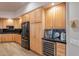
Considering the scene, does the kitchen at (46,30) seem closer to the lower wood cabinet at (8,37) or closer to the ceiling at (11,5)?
the ceiling at (11,5)

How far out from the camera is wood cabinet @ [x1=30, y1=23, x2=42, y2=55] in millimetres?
7068

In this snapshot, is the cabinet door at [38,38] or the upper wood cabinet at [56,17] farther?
the cabinet door at [38,38]

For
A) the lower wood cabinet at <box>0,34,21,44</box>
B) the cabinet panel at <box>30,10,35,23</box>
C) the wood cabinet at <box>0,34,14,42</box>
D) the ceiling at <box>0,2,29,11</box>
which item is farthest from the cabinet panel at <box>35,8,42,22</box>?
the wood cabinet at <box>0,34,14,42</box>

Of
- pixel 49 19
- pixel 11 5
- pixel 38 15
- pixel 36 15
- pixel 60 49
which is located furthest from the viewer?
pixel 11 5

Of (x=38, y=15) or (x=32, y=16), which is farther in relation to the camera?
(x=32, y=16)

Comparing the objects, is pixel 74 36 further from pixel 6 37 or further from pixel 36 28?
pixel 6 37

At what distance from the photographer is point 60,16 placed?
18.5ft

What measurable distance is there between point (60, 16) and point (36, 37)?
7.43 ft

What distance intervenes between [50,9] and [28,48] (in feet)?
10.5

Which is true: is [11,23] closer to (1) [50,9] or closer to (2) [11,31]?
(2) [11,31]

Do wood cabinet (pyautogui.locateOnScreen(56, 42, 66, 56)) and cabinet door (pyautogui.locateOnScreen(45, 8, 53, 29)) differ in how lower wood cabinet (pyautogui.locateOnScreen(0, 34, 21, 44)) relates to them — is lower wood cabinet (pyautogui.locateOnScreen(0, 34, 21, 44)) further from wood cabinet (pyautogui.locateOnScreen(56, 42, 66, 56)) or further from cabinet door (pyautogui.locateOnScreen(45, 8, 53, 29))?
wood cabinet (pyautogui.locateOnScreen(56, 42, 66, 56))

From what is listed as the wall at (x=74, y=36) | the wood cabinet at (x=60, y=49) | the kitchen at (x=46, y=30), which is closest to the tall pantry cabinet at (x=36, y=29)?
the kitchen at (x=46, y=30)

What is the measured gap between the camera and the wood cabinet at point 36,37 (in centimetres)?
707

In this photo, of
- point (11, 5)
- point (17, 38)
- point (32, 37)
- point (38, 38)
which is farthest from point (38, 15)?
point (17, 38)
